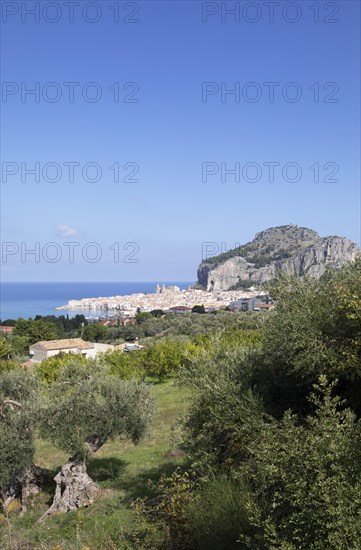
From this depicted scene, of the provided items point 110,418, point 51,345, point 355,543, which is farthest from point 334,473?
point 51,345

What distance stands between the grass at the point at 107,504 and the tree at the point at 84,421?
0.69 m

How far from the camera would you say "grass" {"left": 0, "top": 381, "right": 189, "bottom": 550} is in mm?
9867

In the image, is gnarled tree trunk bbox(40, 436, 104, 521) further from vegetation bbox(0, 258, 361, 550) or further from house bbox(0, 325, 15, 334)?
house bbox(0, 325, 15, 334)

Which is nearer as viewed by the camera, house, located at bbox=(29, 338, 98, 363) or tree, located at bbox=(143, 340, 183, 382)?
tree, located at bbox=(143, 340, 183, 382)

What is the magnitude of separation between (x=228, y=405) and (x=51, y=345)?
5417 cm

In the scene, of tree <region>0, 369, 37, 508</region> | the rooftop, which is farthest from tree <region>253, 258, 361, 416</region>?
the rooftop

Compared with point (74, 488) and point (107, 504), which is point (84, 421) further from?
point (107, 504)

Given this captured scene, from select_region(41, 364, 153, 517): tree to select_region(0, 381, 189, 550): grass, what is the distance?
0.69 meters

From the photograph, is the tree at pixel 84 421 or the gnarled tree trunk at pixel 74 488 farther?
the tree at pixel 84 421

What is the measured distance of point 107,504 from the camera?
13.0 meters

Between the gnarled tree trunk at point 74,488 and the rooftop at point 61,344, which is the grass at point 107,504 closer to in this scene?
the gnarled tree trunk at point 74,488

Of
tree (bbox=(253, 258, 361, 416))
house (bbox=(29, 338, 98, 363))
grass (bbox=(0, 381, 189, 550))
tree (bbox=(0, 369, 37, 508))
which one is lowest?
house (bbox=(29, 338, 98, 363))

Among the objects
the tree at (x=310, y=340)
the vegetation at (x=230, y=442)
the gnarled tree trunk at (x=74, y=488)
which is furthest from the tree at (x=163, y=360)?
the tree at (x=310, y=340)

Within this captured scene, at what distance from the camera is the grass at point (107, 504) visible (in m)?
9.87
